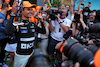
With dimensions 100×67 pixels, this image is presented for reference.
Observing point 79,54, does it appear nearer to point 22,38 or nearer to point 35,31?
point 22,38

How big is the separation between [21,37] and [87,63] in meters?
1.73

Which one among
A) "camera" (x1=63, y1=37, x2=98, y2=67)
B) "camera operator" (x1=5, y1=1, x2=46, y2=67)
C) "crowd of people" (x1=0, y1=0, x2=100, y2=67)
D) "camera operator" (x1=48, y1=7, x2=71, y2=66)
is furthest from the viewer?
"camera operator" (x1=48, y1=7, x2=71, y2=66)

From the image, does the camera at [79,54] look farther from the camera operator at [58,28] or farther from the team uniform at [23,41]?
the camera operator at [58,28]

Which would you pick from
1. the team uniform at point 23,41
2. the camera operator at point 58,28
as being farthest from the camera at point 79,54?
the camera operator at point 58,28

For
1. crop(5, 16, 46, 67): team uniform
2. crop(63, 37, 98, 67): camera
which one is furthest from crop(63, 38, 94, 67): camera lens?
crop(5, 16, 46, 67): team uniform

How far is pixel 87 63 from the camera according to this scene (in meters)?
1.13

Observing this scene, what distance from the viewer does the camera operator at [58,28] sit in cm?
365

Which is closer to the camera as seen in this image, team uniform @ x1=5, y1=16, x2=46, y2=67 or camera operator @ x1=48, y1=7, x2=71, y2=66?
team uniform @ x1=5, y1=16, x2=46, y2=67

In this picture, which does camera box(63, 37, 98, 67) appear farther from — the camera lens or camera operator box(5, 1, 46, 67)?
camera operator box(5, 1, 46, 67)

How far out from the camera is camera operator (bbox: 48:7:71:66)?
3.65 m

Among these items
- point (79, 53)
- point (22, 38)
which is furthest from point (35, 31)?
point (79, 53)

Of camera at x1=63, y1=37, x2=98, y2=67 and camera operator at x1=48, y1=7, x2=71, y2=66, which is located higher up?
camera at x1=63, y1=37, x2=98, y2=67

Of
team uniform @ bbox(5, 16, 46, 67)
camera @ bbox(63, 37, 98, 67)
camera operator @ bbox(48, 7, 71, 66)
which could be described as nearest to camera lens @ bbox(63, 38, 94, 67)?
camera @ bbox(63, 37, 98, 67)

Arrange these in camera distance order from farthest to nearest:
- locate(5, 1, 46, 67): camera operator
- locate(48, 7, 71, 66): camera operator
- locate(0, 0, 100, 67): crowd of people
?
locate(48, 7, 71, 66): camera operator
locate(5, 1, 46, 67): camera operator
locate(0, 0, 100, 67): crowd of people
